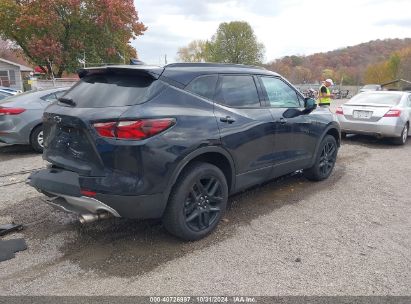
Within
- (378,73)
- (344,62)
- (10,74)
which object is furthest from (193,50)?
(10,74)

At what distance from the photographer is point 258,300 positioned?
2857 millimetres

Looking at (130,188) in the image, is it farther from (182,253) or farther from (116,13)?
(116,13)

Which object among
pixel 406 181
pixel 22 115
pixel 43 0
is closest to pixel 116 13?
pixel 43 0

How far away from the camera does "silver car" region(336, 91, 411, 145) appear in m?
8.91

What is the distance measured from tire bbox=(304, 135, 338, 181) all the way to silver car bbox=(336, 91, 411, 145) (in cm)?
346

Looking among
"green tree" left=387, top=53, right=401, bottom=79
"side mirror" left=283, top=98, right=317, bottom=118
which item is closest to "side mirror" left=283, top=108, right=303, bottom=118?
"side mirror" left=283, top=98, right=317, bottom=118

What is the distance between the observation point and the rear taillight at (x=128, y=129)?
316cm

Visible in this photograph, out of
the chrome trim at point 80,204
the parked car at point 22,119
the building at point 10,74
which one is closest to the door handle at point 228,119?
the chrome trim at point 80,204

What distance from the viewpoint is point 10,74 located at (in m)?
37.2

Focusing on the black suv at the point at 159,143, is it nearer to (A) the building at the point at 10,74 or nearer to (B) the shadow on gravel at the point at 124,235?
(B) the shadow on gravel at the point at 124,235

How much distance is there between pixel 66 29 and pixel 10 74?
29.7ft

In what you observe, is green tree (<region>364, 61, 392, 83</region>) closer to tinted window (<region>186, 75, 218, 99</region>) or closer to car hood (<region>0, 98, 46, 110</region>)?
car hood (<region>0, 98, 46, 110</region>)

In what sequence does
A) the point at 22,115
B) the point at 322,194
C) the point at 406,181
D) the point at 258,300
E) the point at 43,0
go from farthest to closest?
the point at 43,0 → the point at 22,115 → the point at 406,181 → the point at 322,194 → the point at 258,300

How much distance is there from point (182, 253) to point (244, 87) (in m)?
2.04
